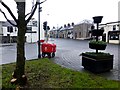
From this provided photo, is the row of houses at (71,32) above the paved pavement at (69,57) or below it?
above

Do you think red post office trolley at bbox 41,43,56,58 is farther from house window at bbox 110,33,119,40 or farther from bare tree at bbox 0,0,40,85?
house window at bbox 110,33,119,40

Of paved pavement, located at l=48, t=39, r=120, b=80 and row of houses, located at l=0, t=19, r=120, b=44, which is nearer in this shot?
paved pavement, located at l=48, t=39, r=120, b=80

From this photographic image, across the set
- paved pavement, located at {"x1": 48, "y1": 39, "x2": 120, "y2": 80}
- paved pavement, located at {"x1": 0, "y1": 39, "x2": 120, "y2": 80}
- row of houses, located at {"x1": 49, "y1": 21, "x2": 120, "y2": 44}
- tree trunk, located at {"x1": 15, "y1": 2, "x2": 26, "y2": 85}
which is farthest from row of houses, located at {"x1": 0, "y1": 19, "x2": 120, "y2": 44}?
tree trunk, located at {"x1": 15, "y1": 2, "x2": 26, "y2": 85}

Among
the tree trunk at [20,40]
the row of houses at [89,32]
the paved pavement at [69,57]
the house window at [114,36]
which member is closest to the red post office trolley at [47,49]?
the paved pavement at [69,57]

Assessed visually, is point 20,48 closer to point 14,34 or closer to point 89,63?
point 89,63

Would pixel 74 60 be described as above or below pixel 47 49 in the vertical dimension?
below

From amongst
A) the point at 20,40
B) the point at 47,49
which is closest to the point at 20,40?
the point at 20,40

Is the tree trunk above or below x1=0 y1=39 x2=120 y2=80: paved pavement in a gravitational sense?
above

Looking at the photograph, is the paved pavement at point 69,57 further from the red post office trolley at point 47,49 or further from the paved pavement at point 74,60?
the red post office trolley at point 47,49

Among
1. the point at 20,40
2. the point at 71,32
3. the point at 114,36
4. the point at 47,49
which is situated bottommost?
the point at 47,49

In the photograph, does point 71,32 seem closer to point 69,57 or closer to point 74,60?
point 69,57

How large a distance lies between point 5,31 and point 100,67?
42.6 meters

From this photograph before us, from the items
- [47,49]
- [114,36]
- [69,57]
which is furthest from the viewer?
[114,36]

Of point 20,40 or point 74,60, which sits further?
point 74,60
